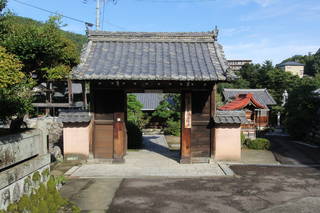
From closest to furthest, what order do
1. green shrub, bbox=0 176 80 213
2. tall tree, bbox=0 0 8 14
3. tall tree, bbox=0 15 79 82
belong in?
green shrub, bbox=0 176 80 213
tall tree, bbox=0 0 8 14
tall tree, bbox=0 15 79 82

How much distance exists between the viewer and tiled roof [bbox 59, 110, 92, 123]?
1117 cm

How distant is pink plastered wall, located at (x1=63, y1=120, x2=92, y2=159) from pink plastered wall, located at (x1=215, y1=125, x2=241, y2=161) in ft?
17.1

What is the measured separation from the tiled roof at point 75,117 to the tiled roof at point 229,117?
5.15 metres

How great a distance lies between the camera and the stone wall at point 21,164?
5.84m

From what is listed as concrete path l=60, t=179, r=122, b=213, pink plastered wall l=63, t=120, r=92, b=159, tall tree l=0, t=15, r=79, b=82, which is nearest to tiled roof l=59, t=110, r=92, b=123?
pink plastered wall l=63, t=120, r=92, b=159

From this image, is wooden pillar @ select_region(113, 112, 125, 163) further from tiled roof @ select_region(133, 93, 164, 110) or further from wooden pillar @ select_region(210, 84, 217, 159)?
tiled roof @ select_region(133, 93, 164, 110)

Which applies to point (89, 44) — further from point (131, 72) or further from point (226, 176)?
point (226, 176)

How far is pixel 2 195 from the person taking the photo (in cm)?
566

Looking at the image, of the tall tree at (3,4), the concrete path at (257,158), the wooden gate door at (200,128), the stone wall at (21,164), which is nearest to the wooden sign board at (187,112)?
the wooden gate door at (200,128)

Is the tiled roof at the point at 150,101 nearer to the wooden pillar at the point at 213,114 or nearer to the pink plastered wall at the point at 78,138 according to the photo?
the wooden pillar at the point at 213,114

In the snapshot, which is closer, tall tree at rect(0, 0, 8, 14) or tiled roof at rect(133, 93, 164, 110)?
tall tree at rect(0, 0, 8, 14)

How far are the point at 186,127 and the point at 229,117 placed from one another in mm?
1796

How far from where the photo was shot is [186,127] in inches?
446

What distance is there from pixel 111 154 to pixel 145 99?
2515cm
